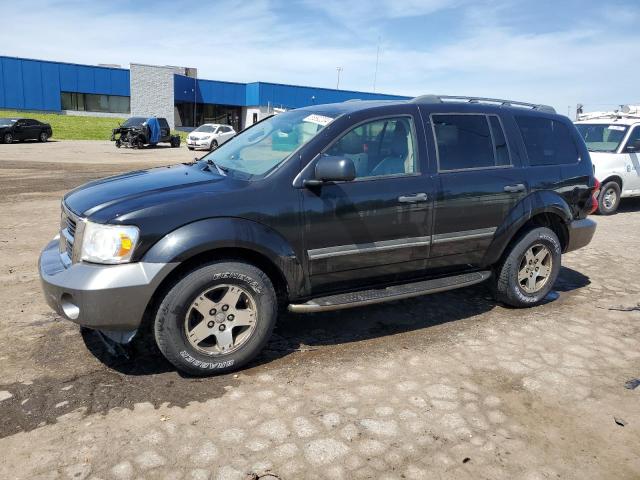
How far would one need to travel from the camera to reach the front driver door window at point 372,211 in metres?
3.82

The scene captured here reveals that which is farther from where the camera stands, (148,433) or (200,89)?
(200,89)

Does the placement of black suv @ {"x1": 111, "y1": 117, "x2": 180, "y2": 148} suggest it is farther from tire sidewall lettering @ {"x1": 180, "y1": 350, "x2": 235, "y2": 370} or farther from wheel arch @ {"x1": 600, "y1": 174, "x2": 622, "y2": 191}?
tire sidewall lettering @ {"x1": 180, "y1": 350, "x2": 235, "y2": 370}

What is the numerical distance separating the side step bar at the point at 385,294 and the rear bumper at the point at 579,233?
3.98ft

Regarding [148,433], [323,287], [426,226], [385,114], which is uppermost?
[385,114]

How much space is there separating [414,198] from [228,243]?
1.57 meters

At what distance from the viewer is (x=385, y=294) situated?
4.10 m

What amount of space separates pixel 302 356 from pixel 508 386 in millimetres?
1493

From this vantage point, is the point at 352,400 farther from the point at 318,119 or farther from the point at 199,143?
the point at 199,143

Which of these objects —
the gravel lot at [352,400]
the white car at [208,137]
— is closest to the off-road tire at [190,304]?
the gravel lot at [352,400]

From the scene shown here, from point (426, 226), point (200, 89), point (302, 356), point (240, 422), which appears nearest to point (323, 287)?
point (302, 356)

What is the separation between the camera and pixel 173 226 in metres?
3.34

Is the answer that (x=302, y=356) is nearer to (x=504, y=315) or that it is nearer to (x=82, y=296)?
(x=82, y=296)

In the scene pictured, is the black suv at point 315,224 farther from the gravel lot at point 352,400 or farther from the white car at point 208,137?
the white car at point 208,137

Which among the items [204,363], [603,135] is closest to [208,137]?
[603,135]
